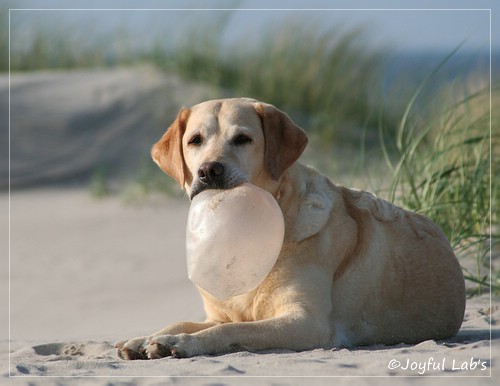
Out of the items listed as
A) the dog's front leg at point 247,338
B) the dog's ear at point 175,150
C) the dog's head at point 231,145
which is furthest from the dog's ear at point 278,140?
the dog's front leg at point 247,338

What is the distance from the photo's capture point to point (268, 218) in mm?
4559

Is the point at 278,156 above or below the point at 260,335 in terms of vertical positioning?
above

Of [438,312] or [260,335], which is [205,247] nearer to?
[260,335]

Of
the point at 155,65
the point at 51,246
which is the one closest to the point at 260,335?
the point at 51,246

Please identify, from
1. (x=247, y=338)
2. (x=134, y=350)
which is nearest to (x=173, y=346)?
(x=134, y=350)

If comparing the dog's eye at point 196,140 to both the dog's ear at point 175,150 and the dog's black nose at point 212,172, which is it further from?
the dog's black nose at point 212,172

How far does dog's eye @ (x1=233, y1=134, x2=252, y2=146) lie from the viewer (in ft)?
15.9

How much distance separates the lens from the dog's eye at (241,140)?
4.84 meters

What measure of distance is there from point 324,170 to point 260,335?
736cm

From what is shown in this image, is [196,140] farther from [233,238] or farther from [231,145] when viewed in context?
[233,238]

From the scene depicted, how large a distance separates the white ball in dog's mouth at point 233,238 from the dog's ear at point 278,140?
27 cm

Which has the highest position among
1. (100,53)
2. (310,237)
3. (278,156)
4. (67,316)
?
(100,53)

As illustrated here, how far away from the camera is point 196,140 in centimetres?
494

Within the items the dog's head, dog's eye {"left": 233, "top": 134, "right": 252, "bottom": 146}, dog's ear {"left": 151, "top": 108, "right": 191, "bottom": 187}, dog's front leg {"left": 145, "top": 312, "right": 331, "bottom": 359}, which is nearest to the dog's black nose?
the dog's head
